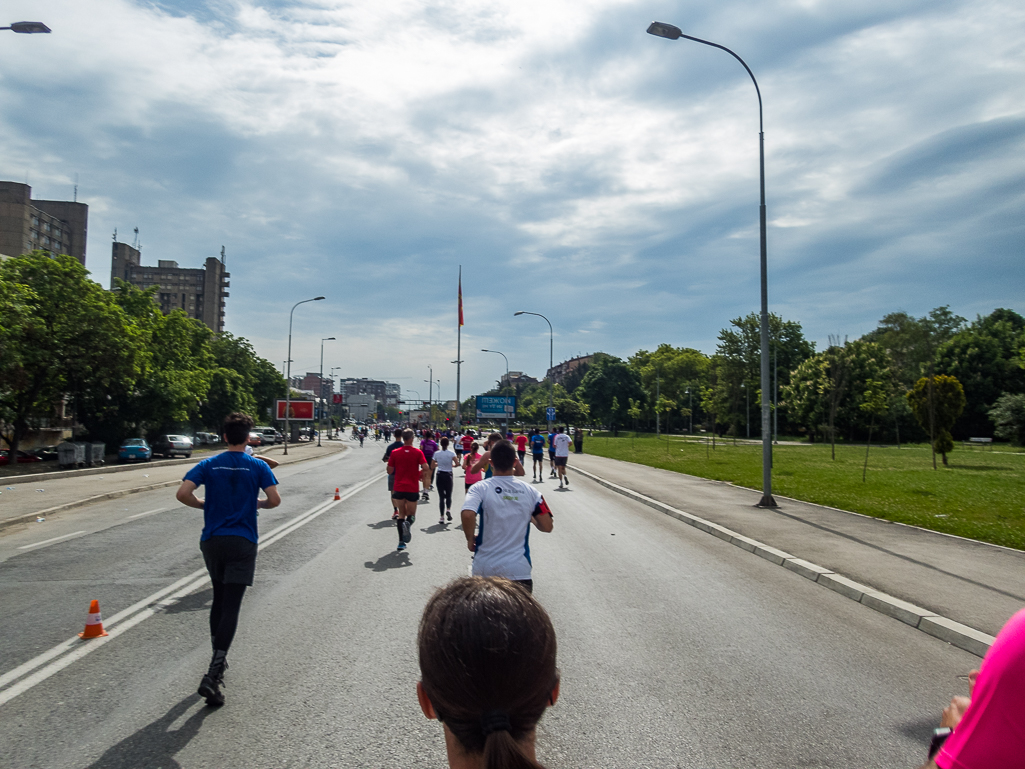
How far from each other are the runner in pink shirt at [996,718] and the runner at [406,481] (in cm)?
916

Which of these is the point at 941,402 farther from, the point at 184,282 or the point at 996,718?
the point at 184,282

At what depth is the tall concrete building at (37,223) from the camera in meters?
90.4

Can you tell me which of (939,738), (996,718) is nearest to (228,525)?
(939,738)

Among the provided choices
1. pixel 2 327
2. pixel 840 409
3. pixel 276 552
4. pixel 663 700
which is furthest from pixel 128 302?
pixel 840 409

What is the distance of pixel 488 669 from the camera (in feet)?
4.40

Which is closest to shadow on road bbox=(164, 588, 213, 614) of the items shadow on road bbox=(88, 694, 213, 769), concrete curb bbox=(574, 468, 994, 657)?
shadow on road bbox=(88, 694, 213, 769)

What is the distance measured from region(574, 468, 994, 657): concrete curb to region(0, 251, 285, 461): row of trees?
91.5 ft

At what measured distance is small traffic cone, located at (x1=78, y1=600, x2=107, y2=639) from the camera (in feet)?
19.2

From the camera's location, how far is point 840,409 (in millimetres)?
63469

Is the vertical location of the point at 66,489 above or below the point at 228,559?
below

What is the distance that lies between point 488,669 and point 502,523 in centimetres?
362

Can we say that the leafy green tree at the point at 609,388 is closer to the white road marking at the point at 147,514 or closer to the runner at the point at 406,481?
the white road marking at the point at 147,514

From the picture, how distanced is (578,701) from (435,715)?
11.5 ft

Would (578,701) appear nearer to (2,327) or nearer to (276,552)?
(276,552)
